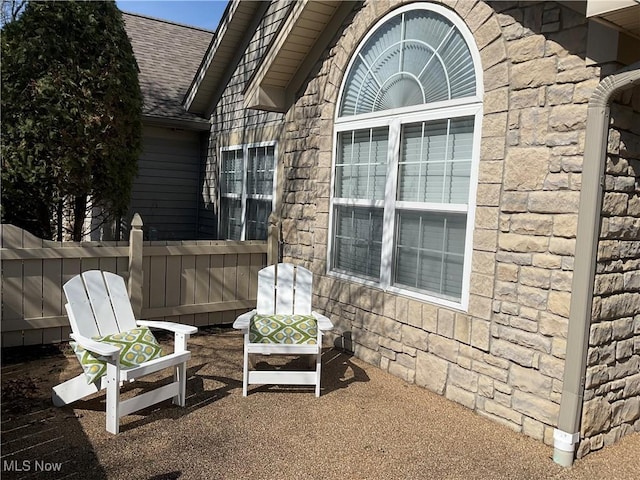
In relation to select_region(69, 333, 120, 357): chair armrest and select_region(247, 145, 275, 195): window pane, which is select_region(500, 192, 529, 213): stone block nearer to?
select_region(69, 333, 120, 357): chair armrest

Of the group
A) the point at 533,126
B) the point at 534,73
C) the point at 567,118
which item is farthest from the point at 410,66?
the point at 567,118

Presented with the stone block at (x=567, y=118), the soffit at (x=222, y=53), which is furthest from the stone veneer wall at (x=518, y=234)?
the soffit at (x=222, y=53)

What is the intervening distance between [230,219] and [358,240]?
12.4 feet

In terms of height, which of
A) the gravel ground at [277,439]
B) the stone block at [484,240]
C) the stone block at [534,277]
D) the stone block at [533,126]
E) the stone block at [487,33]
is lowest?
the gravel ground at [277,439]

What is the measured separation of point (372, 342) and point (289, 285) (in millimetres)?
1043

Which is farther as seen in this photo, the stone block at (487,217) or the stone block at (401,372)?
the stone block at (401,372)

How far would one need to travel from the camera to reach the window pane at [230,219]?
851 centimetres

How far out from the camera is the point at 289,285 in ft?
16.8

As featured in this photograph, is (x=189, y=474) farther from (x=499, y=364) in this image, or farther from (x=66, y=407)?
(x=499, y=364)

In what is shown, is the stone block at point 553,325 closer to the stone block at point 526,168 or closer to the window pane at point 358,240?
the stone block at point 526,168

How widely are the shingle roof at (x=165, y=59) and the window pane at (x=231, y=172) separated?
112 centimetres

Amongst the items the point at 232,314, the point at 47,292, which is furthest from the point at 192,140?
the point at 47,292

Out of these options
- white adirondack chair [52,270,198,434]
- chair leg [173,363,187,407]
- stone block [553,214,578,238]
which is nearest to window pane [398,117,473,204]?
stone block [553,214,578,238]

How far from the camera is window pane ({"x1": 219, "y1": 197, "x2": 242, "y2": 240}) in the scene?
27.9 ft
